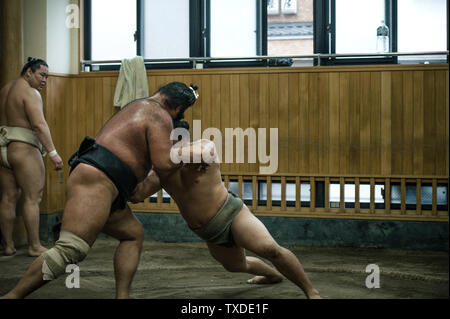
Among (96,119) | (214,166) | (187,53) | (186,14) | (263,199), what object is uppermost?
(186,14)

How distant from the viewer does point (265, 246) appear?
2662 mm

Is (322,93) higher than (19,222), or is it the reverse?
(322,93)

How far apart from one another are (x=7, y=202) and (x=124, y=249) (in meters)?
1.76

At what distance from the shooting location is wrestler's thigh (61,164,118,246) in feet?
8.21

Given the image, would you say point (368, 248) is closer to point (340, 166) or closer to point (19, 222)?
point (340, 166)

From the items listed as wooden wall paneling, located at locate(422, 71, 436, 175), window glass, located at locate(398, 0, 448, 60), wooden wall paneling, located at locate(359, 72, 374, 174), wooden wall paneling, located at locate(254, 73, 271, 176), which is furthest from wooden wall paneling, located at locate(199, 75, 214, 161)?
wooden wall paneling, located at locate(422, 71, 436, 175)

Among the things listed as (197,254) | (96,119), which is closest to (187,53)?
(96,119)

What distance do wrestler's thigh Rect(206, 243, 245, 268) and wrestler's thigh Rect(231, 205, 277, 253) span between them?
149mm

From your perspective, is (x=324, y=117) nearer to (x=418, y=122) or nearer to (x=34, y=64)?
(x=418, y=122)

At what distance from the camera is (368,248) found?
14.7 ft

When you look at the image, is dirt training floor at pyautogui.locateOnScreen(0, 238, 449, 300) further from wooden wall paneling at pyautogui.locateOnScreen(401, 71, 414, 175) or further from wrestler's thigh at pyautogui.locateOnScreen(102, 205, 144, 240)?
wooden wall paneling at pyautogui.locateOnScreen(401, 71, 414, 175)

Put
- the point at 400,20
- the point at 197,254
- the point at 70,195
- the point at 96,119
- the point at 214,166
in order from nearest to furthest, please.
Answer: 1. the point at 70,195
2. the point at 214,166
3. the point at 197,254
4. the point at 400,20
5. the point at 96,119

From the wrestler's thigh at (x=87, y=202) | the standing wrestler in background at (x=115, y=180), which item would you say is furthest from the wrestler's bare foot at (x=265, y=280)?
the wrestler's thigh at (x=87, y=202)

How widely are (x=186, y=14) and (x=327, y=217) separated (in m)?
2.12
